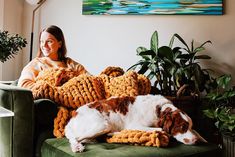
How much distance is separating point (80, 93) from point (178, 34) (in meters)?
1.24

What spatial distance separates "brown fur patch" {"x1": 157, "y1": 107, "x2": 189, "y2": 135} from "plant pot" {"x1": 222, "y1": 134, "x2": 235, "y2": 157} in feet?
1.63

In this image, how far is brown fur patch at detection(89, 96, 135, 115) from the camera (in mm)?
2025

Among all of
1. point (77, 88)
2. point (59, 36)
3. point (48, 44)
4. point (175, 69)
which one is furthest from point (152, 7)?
point (77, 88)

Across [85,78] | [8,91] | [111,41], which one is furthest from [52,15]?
[8,91]

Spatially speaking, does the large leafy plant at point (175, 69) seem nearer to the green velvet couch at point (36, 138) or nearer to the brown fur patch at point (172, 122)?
the brown fur patch at point (172, 122)

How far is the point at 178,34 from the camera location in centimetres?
305

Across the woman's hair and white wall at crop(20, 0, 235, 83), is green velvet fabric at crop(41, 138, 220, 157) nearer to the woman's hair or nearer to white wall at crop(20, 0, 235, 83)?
the woman's hair

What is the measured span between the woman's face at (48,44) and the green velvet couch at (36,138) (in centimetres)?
58

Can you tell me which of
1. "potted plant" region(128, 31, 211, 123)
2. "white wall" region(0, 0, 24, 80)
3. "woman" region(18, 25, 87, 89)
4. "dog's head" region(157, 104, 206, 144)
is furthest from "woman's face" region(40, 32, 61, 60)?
"white wall" region(0, 0, 24, 80)

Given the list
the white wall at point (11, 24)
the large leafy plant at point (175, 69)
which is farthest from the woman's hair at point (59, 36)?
the white wall at point (11, 24)

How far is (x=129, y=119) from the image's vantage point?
79.2 inches

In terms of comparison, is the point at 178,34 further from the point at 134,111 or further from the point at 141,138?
the point at 141,138

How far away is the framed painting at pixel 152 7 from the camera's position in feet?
9.43

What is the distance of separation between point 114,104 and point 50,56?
0.80 metres
